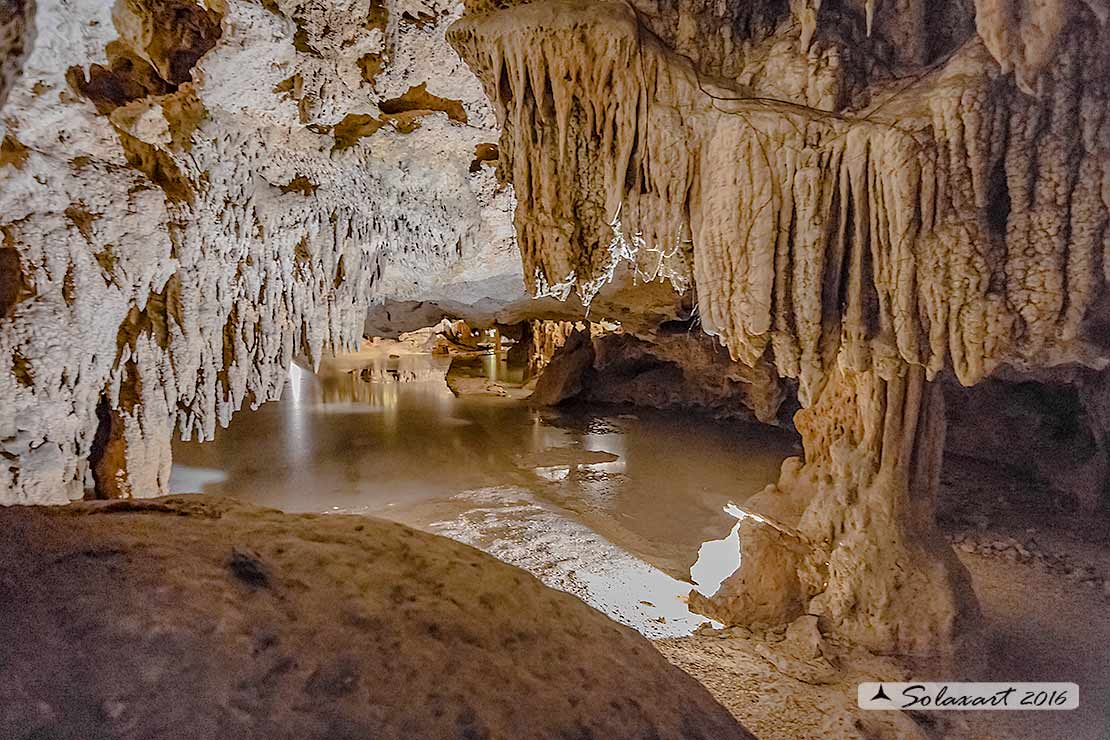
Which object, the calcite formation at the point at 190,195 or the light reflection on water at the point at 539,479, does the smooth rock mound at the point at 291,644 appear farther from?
the light reflection on water at the point at 539,479

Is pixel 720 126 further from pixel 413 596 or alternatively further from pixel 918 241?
pixel 413 596

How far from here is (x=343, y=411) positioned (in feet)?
41.1

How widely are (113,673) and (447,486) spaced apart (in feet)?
22.3

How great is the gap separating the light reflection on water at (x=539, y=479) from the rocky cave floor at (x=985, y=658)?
76cm

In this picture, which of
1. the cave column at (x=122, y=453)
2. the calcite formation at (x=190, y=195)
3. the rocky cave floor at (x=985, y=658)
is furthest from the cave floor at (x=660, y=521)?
the calcite formation at (x=190, y=195)

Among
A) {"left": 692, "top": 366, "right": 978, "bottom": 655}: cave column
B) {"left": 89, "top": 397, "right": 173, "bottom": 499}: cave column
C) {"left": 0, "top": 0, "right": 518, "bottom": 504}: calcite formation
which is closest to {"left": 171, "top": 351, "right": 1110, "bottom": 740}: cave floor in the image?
{"left": 692, "top": 366, "right": 978, "bottom": 655}: cave column

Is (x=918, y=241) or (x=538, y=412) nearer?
(x=918, y=241)

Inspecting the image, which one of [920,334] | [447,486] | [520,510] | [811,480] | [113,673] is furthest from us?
[447,486]

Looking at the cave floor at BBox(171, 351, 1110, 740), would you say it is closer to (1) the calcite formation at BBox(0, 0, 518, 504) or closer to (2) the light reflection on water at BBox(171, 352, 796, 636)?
(2) the light reflection on water at BBox(171, 352, 796, 636)

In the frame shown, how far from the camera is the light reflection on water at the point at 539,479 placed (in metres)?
5.62

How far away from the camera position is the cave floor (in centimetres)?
364

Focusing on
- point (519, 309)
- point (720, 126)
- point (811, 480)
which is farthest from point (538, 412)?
point (720, 126)

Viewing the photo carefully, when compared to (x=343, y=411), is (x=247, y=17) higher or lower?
higher

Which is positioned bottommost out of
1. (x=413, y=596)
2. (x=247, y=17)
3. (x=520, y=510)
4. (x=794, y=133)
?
(x=520, y=510)
